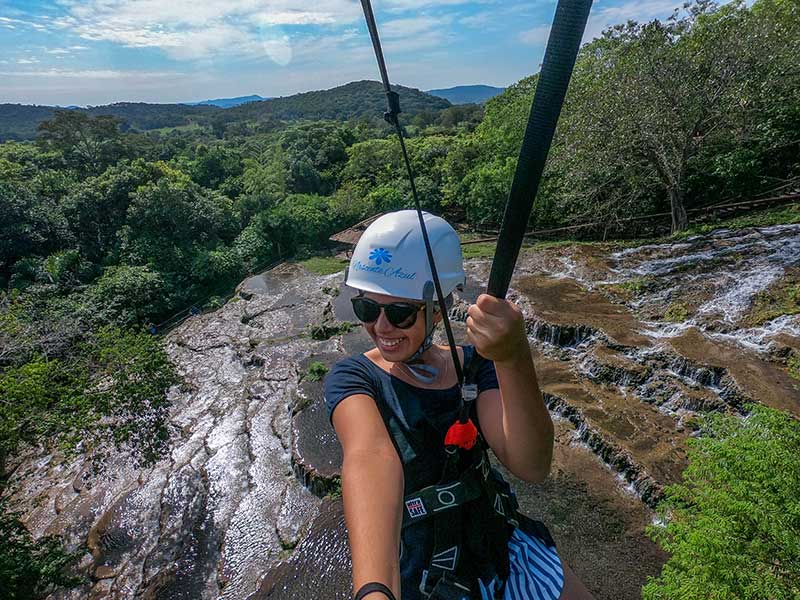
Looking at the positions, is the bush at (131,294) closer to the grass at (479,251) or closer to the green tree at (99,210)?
the green tree at (99,210)

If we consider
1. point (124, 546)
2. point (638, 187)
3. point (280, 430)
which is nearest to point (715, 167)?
point (638, 187)

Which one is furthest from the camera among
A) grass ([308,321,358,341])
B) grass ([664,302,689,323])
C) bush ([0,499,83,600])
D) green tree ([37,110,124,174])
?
green tree ([37,110,124,174])

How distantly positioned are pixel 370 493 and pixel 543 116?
1243 mm

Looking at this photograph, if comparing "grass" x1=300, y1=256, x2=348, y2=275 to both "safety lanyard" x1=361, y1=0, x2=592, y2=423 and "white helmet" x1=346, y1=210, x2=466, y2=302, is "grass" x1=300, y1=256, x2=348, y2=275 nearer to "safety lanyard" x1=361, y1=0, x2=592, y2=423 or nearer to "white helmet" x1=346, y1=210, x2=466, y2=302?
"white helmet" x1=346, y1=210, x2=466, y2=302

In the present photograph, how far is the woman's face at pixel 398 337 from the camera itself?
1.89m

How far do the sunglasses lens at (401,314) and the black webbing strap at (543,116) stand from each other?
811mm

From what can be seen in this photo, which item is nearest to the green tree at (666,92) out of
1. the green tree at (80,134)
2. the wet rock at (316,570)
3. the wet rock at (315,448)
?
the wet rock at (315,448)

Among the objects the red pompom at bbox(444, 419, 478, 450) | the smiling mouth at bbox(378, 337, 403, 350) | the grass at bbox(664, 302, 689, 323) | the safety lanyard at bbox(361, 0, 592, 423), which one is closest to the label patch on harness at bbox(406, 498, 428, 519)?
the red pompom at bbox(444, 419, 478, 450)

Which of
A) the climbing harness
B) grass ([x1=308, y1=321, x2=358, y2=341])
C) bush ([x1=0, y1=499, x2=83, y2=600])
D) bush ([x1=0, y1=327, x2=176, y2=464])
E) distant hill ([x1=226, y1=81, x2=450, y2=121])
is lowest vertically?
grass ([x1=308, y1=321, x2=358, y2=341])

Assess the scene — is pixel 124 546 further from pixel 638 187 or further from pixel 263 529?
pixel 638 187

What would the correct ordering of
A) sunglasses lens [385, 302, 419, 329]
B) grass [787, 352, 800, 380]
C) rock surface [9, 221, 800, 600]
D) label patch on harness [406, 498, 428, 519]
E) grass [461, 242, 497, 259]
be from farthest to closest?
grass [461, 242, 497, 259] < grass [787, 352, 800, 380] < rock surface [9, 221, 800, 600] < sunglasses lens [385, 302, 419, 329] < label patch on harness [406, 498, 428, 519]

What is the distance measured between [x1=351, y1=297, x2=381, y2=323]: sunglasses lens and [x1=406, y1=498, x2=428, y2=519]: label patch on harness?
79 centimetres

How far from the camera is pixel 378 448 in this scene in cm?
156

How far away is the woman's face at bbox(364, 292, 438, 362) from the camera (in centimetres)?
189
